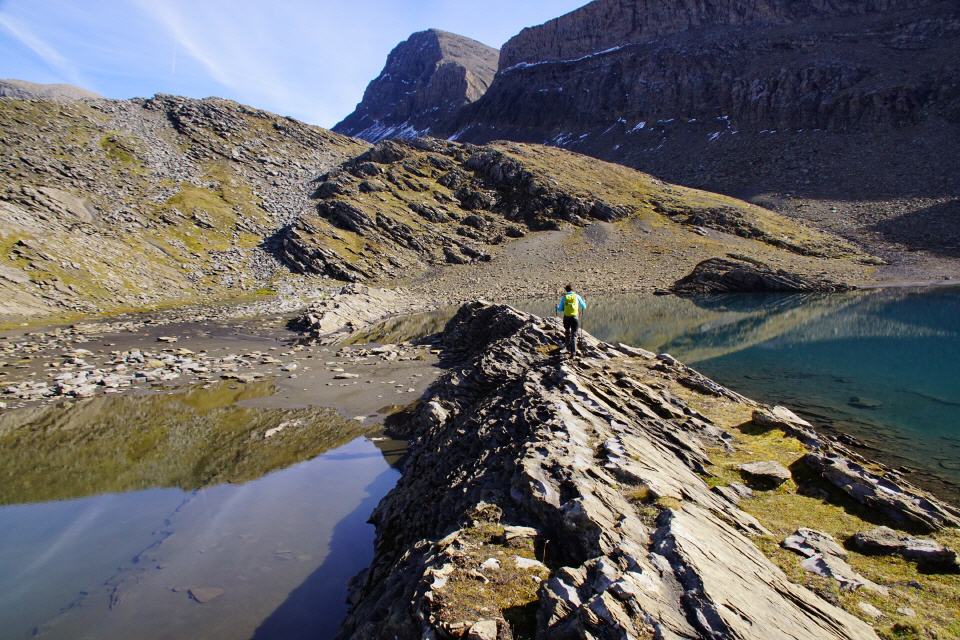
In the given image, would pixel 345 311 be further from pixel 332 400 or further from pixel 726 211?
pixel 726 211

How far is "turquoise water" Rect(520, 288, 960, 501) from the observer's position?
20.3 m

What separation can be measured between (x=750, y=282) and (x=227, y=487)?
81.3 m

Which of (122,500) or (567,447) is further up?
(567,447)

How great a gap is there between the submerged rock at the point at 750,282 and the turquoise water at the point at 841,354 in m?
7.77

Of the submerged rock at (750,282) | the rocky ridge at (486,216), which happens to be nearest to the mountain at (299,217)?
the rocky ridge at (486,216)

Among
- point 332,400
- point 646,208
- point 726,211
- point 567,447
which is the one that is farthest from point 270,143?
point 567,447

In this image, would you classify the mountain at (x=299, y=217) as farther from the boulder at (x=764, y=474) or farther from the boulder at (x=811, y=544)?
the boulder at (x=811, y=544)

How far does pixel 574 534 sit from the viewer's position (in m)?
7.78

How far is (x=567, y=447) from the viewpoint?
34.7 ft

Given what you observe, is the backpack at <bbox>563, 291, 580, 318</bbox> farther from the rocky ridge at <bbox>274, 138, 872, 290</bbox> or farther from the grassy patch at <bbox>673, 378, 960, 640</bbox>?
the rocky ridge at <bbox>274, 138, 872, 290</bbox>

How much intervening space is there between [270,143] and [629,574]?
144 meters

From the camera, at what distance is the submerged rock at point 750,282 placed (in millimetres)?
77312

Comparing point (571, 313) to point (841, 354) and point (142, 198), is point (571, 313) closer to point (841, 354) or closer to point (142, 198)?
point (841, 354)

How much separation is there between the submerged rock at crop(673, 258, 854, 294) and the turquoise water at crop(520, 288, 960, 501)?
25.5 ft
